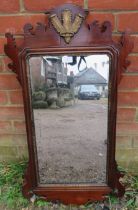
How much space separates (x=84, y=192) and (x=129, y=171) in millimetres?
378

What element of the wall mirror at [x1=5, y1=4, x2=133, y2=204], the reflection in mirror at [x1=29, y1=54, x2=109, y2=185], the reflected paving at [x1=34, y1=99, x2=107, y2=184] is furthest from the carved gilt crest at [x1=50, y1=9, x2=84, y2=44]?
the reflected paving at [x1=34, y1=99, x2=107, y2=184]

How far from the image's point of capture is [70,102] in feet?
4.73

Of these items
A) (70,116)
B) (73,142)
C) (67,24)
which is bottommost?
(73,142)

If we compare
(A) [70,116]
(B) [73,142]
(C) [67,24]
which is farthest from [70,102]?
(C) [67,24]

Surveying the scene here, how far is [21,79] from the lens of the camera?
53.6 inches

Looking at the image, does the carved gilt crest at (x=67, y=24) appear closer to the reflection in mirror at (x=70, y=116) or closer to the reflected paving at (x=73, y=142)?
the reflection in mirror at (x=70, y=116)

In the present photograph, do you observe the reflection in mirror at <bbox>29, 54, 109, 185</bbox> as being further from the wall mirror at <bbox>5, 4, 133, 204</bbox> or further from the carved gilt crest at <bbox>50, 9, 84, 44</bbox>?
the carved gilt crest at <bbox>50, 9, 84, 44</bbox>

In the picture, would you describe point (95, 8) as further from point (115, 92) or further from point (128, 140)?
point (128, 140)

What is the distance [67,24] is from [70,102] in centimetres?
42

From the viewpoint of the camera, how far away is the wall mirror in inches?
50.8

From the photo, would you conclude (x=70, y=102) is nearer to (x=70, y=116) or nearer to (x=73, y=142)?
(x=70, y=116)

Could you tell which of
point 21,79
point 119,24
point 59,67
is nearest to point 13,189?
point 21,79

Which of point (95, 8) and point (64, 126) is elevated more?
point (95, 8)

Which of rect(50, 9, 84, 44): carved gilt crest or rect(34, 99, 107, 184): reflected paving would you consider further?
rect(34, 99, 107, 184): reflected paving
